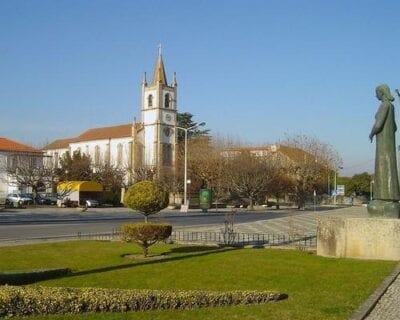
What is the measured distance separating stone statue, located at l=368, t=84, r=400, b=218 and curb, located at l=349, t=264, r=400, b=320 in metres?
3.03

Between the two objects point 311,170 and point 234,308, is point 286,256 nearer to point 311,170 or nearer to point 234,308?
point 234,308

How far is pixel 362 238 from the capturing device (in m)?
13.9

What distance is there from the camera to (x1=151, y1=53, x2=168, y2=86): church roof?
10656 centimetres

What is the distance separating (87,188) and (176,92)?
47.9 metres

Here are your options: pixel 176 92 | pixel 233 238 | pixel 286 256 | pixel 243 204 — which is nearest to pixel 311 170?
pixel 243 204

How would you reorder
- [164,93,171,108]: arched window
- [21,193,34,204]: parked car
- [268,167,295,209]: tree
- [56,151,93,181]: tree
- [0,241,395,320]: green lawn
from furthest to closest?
[164,93,171,108]: arched window, [56,151,93,181]: tree, [268,167,295,209]: tree, [21,193,34,204]: parked car, [0,241,395,320]: green lawn

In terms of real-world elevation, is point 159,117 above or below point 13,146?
above

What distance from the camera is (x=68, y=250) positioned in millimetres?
16266

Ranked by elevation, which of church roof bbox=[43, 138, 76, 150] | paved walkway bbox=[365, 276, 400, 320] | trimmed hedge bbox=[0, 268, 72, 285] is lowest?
paved walkway bbox=[365, 276, 400, 320]

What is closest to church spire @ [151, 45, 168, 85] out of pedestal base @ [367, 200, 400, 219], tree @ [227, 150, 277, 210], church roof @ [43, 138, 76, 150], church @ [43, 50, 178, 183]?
church @ [43, 50, 178, 183]

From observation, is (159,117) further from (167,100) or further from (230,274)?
(230,274)

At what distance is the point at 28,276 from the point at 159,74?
98.1m

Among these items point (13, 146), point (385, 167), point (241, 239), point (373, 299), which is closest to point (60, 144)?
point (13, 146)

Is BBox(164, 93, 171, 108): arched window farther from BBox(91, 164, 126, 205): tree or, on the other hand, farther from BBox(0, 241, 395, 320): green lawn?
BBox(0, 241, 395, 320): green lawn
